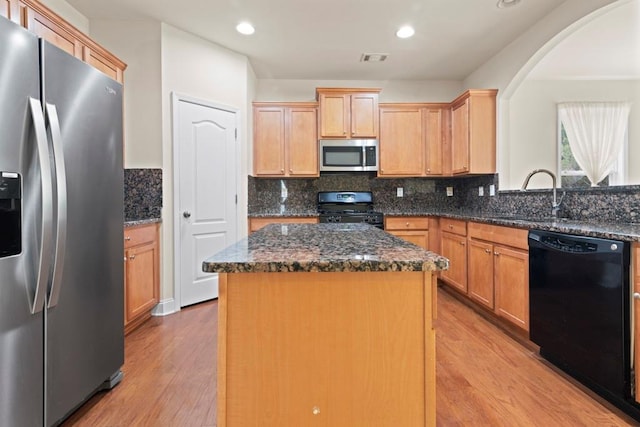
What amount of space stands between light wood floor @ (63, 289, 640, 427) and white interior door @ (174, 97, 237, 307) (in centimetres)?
79

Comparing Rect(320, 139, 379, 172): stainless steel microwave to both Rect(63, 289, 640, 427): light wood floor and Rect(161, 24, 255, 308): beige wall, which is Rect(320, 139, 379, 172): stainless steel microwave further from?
Rect(63, 289, 640, 427): light wood floor

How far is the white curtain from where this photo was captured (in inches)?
170

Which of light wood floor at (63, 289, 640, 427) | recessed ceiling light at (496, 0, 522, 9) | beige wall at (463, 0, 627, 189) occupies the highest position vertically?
recessed ceiling light at (496, 0, 522, 9)

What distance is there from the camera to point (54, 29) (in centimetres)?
223

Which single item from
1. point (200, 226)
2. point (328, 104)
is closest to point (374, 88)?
point (328, 104)

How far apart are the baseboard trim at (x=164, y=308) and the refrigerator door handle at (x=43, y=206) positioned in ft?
6.12

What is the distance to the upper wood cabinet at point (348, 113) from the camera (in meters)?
4.30

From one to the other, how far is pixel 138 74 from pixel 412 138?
3203 mm

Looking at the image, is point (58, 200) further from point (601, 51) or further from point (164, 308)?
point (601, 51)

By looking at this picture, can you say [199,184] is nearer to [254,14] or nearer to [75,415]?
[254,14]

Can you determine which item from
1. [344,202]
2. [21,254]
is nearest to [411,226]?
[344,202]

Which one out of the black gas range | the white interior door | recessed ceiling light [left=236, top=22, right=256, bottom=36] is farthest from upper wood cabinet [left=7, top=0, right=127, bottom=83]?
the black gas range

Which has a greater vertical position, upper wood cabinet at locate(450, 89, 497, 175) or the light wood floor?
upper wood cabinet at locate(450, 89, 497, 175)

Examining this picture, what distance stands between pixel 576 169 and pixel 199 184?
4.70 meters
